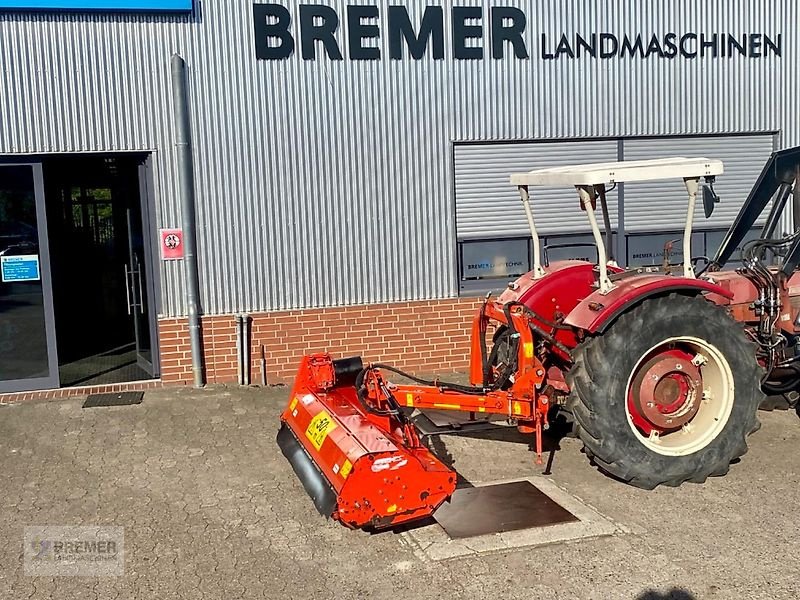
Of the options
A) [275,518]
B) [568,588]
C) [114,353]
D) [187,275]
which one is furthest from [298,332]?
[568,588]

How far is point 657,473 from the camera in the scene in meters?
5.64

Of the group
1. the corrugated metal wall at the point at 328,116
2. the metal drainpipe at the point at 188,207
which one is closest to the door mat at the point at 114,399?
the metal drainpipe at the point at 188,207

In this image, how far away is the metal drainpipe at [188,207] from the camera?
8672mm

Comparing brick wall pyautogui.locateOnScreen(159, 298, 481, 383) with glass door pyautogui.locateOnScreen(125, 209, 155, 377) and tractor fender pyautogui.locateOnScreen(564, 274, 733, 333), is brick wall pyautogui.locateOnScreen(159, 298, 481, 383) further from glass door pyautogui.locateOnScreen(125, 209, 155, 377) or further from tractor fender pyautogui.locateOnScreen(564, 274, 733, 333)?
tractor fender pyautogui.locateOnScreen(564, 274, 733, 333)

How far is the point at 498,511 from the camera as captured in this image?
545cm

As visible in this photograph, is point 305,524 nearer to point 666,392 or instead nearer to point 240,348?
point 666,392

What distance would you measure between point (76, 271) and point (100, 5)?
13.7ft

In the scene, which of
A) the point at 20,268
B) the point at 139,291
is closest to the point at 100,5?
the point at 20,268

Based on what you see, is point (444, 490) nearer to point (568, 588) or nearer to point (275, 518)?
point (568, 588)

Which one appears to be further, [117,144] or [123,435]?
[117,144]

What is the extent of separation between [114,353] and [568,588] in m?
7.95

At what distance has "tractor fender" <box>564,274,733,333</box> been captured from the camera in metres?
5.56

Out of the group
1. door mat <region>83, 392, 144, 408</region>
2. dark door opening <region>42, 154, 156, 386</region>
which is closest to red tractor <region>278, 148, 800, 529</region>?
door mat <region>83, 392, 144, 408</region>

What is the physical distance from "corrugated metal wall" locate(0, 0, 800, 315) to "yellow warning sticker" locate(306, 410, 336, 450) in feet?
12.0
